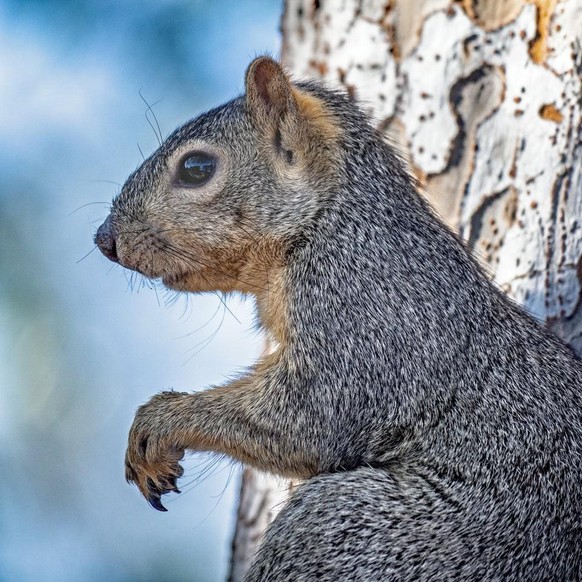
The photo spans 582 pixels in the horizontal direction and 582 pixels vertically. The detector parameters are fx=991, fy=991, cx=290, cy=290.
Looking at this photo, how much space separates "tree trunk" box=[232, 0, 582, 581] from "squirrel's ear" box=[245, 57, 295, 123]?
2.67 feet

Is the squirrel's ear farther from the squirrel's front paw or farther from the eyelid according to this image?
the squirrel's front paw

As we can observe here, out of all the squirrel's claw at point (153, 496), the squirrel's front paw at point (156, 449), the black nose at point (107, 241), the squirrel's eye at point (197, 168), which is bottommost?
the squirrel's claw at point (153, 496)

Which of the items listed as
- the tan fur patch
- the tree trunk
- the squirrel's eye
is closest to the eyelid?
the squirrel's eye

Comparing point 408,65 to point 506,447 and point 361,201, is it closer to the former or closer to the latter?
point 361,201

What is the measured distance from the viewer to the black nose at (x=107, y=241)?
13.6ft

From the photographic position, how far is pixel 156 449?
4.07m

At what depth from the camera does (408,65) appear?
4.99 meters

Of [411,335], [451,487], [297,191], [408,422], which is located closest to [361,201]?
[297,191]

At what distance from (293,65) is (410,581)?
3011 millimetres

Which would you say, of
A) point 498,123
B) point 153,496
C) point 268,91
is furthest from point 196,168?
point 498,123

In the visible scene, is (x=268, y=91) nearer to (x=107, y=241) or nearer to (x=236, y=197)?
(x=236, y=197)

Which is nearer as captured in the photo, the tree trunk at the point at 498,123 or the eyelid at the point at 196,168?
the eyelid at the point at 196,168

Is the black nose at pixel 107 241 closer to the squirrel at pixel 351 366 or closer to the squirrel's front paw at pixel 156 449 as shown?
the squirrel at pixel 351 366

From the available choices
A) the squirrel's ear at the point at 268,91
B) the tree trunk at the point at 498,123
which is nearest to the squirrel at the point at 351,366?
the squirrel's ear at the point at 268,91
